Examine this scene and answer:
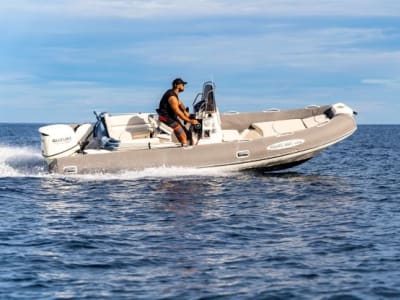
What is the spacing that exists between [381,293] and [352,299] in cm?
40

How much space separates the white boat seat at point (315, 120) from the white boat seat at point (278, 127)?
133 mm

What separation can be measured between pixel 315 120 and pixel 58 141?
21.9 feet

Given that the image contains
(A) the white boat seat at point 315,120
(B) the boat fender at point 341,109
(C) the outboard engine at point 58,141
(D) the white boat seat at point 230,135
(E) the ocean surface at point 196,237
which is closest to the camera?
(E) the ocean surface at point 196,237

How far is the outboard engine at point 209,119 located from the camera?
17.3 m

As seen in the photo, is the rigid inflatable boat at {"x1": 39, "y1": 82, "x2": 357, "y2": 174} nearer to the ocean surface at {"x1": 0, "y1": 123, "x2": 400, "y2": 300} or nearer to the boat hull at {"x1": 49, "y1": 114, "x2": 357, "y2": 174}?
the boat hull at {"x1": 49, "y1": 114, "x2": 357, "y2": 174}

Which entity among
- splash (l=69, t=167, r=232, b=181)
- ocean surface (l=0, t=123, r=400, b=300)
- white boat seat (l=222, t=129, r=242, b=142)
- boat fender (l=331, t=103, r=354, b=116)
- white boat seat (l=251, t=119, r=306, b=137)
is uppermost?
boat fender (l=331, t=103, r=354, b=116)

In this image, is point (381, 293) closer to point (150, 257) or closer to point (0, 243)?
point (150, 257)

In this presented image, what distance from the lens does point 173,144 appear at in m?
17.0

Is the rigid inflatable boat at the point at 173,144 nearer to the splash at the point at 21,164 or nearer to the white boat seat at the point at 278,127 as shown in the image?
the white boat seat at the point at 278,127

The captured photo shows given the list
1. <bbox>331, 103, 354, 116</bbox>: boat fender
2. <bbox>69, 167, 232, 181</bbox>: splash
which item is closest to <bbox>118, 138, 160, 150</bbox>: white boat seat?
<bbox>69, 167, 232, 181</bbox>: splash

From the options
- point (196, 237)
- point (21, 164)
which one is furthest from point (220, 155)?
point (196, 237)

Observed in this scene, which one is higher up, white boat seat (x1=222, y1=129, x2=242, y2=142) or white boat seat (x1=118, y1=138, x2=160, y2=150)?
white boat seat (x1=222, y1=129, x2=242, y2=142)

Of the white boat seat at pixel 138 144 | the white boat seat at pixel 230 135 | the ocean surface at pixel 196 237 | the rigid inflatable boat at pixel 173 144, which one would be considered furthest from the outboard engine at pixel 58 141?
the white boat seat at pixel 230 135

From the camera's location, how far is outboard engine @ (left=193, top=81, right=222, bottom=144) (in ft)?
56.6
